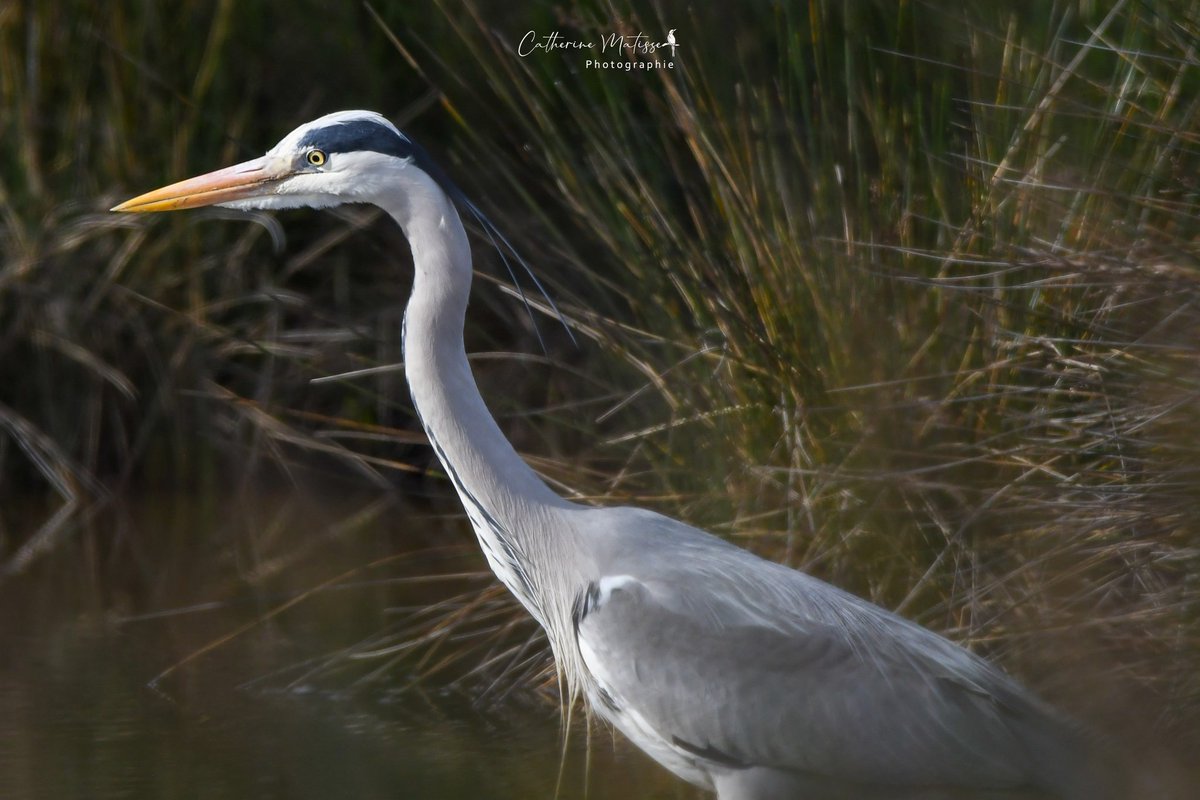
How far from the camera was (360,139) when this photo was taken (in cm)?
362

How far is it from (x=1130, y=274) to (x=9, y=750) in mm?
2942

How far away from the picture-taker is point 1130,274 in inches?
121

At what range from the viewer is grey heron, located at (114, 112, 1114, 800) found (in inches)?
129

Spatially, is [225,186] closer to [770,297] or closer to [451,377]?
[451,377]

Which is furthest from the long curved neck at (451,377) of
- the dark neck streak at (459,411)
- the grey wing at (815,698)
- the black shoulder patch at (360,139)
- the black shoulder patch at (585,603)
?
the grey wing at (815,698)

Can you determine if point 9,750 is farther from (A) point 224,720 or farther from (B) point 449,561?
(B) point 449,561

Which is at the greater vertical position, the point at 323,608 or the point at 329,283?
the point at 329,283

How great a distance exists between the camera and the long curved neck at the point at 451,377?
3.56m

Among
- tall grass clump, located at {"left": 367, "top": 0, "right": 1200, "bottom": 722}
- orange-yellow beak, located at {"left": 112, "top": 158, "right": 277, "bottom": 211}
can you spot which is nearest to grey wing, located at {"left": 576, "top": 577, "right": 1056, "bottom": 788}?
tall grass clump, located at {"left": 367, "top": 0, "right": 1200, "bottom": 722}

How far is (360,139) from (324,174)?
0.45ft

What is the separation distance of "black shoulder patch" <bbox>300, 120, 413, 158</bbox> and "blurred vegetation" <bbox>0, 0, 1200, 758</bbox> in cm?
81

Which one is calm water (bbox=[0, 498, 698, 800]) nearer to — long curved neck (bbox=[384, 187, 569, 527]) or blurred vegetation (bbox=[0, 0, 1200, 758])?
blurred vegetation (bbox=[0, 0, 1200, 758])

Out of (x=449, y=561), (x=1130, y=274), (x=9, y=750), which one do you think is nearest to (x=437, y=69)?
(x=449, y=561)

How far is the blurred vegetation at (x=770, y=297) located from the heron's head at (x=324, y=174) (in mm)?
799
